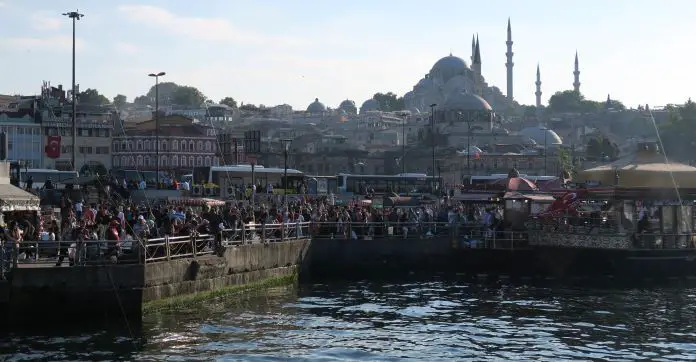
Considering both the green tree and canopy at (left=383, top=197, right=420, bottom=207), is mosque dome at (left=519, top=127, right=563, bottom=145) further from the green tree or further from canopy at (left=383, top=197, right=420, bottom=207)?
canopy at (left=383, top=197, right=420, bottom=207)

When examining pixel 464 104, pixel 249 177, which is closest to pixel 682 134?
pixel 464 104

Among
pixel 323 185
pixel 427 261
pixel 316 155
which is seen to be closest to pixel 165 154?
pixel 316 155

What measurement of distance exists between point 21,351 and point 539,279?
59.0 ft

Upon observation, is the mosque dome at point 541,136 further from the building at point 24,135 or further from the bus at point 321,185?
the bus at point 321,185

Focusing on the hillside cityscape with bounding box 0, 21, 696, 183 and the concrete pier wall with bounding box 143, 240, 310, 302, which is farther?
the hillside cityscape with bounding box 0, 21, 696, 183

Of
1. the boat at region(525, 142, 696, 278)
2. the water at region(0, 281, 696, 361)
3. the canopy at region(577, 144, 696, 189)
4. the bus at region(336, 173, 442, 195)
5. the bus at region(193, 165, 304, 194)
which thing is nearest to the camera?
the water at region(0, 281, 696, 361)

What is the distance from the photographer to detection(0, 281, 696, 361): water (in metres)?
20.5

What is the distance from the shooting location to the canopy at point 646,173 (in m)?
35.3

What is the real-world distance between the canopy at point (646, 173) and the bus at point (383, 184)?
112ft

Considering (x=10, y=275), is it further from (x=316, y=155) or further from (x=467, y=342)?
(x=316, y=155)

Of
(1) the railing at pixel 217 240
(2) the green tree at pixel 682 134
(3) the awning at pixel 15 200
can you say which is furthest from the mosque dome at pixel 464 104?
(3) the awning at pixel 15 200

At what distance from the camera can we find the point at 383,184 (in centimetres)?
7506

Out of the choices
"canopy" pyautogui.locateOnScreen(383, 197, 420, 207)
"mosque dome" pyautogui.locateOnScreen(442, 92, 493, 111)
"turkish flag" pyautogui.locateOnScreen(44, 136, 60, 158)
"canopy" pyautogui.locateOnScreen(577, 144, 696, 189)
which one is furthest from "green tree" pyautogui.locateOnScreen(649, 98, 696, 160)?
"canopy" pyautogui.locateOnScreen(577, 144, 696, 189)

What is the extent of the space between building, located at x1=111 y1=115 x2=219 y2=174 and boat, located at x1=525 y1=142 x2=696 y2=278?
255 ft
